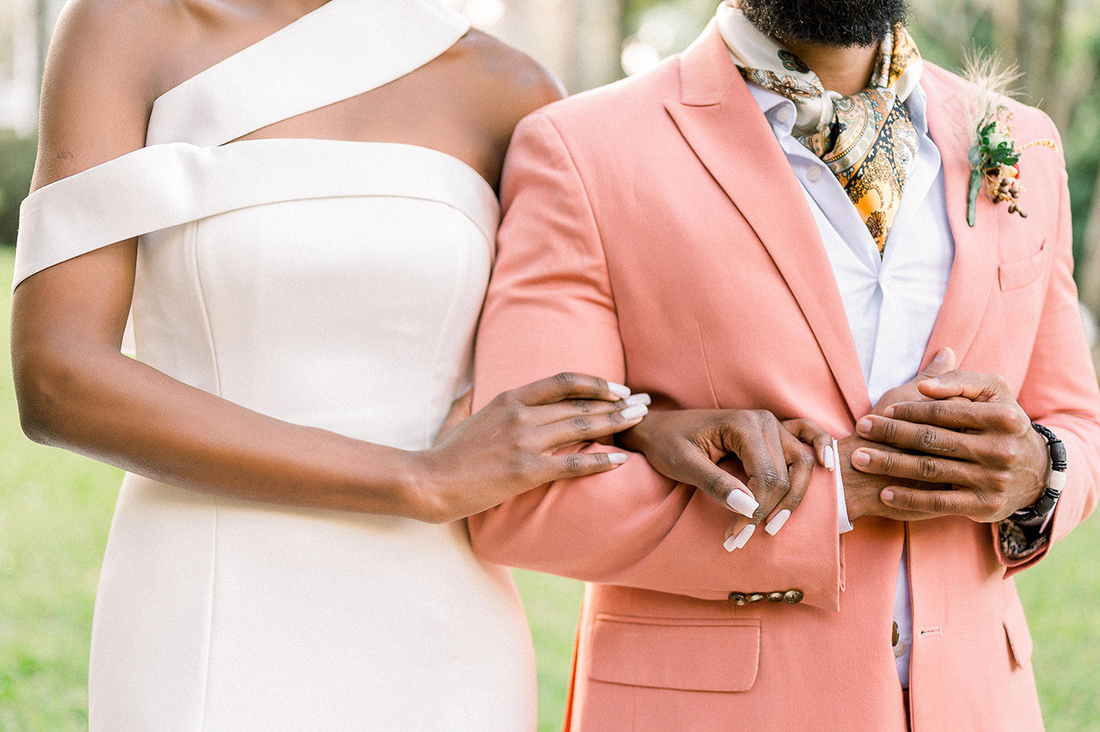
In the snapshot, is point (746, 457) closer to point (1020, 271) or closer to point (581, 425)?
point (581, 425)

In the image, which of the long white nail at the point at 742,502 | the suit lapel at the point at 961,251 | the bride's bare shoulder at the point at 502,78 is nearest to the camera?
the long white nail at the point at 742,502

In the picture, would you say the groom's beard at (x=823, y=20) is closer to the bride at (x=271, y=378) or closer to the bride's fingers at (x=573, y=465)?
the bride at (x=271, y=378)

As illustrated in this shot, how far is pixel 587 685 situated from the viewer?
2.12 metres

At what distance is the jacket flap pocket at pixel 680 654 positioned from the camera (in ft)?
6.43

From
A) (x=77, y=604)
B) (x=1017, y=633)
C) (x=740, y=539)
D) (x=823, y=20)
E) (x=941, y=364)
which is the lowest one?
(x=77, y=604)

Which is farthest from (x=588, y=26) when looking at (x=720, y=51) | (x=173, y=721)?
(x=173, y=721)

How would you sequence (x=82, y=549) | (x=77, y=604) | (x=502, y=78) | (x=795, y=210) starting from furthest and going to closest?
(x=82, y=549) → (x=77, y=604) → (x=502, y=78) → (x=795, y=210)

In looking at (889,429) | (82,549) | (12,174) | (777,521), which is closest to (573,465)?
(777,521)

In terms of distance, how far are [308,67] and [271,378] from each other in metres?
0.65

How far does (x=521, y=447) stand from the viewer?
1.92 meters

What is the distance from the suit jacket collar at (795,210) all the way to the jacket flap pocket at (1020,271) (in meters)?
0.04

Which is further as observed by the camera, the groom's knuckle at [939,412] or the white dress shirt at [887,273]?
the white dress shirt at [887,273]

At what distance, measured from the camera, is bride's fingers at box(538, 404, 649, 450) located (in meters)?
1.94

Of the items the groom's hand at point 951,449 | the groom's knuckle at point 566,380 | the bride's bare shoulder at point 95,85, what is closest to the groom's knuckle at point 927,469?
the groom's hand at point 951,449
